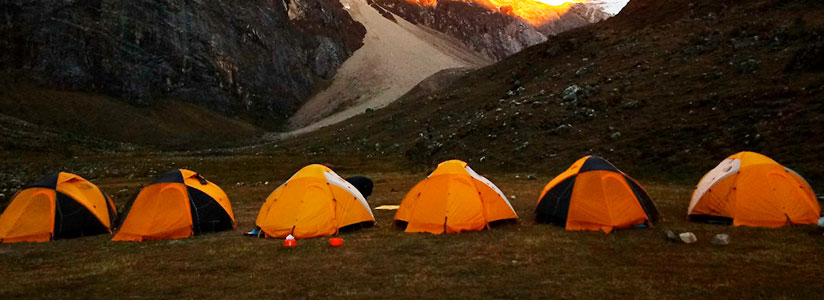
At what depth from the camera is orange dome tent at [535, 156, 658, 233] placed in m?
16.3

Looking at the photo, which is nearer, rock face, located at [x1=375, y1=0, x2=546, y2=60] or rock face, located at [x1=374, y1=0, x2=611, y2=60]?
rock face, located at [x1=375, y1=0, x2=546, y2=60]

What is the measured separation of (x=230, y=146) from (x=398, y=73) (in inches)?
1945

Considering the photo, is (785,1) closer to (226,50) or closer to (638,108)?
(638,108)

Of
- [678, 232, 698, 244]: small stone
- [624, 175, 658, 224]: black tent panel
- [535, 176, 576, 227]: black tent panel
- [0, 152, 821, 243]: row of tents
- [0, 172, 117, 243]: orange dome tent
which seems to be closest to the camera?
[678, 232, 698, 244]: small stone

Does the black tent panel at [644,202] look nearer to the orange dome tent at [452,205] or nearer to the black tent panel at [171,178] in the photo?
the orange dome tent at [452,205]

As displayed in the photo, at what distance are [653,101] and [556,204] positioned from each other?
22.7m

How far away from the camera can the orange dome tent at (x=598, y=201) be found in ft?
53.4

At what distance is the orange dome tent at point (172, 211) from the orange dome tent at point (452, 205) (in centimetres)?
632

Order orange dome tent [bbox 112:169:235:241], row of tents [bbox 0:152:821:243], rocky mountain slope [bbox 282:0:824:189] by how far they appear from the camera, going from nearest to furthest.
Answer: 1. row of tents [bbox 0:152:821:243]
2. orange dome tent [bbox 112:169:235:241]
3. rocky mountain slope [bbox 282:0:824:189]

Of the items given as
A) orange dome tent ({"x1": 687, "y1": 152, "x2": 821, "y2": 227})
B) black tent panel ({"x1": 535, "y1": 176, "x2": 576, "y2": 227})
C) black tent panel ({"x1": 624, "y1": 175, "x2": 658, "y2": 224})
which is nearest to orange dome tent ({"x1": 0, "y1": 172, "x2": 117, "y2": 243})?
black tent panel ({"x1": 535, "y1": 176, "x2": 576, "y2": 227})

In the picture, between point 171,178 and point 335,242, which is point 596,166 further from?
point 171,178

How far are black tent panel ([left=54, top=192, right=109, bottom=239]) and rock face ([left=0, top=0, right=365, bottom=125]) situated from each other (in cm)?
6813

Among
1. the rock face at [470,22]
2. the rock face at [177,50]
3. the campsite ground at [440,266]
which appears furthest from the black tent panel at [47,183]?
the rock face at [470,22]

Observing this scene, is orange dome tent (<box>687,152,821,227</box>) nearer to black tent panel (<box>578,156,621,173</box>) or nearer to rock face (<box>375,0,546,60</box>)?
black tent panel (<box>578,156,621,173</box>)
